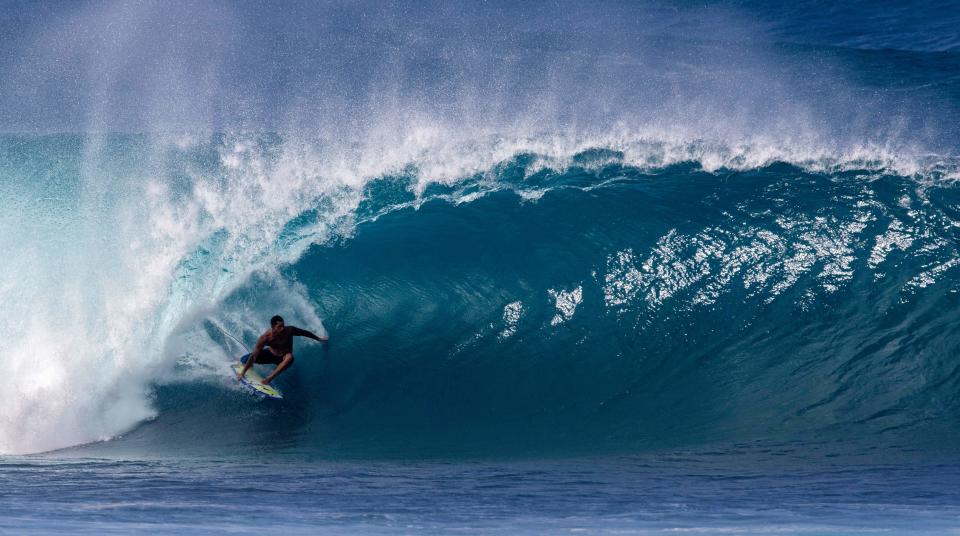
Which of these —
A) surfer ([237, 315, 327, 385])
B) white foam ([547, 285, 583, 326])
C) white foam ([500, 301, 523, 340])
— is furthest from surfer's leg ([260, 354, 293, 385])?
white foam ([547, 285, 583, 326])

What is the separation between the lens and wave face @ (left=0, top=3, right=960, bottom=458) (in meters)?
9.21

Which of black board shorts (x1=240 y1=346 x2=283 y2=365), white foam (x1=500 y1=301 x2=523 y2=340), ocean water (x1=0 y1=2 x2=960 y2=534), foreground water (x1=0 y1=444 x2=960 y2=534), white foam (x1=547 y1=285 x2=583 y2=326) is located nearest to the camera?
foreground water (x1=0 y1=444 x2=960 y2=534)

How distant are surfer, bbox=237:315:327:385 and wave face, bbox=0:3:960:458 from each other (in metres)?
0.34

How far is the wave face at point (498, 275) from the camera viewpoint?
9.21 metres

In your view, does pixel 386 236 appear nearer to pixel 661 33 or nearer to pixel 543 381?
pixel 543 381

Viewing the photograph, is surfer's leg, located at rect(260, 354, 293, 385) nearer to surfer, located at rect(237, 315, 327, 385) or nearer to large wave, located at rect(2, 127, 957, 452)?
surfer, located at rect(237, 315, 327, 385)

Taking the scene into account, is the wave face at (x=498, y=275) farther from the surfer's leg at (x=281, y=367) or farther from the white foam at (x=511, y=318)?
the surfer's leg at (x=281, y=367)

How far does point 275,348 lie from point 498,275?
306 cm

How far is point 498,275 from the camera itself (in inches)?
444

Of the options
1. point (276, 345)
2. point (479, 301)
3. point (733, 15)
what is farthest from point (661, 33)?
point (276, 345)

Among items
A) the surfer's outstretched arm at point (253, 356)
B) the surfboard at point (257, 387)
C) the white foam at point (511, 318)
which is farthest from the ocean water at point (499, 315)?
the surfer's outstretched arm at point (253, 356)

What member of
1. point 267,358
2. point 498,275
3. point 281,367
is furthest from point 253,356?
point 498,275

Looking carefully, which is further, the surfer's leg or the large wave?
the surfer's leg

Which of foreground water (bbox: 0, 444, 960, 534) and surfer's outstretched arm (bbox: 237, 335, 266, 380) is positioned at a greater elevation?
surfer's outstretched arm (bbox: 237, 335, 266, 380)
